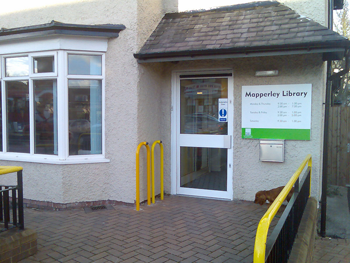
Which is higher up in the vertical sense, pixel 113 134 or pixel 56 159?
pixel 113 134

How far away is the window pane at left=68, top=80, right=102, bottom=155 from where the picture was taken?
231 inches

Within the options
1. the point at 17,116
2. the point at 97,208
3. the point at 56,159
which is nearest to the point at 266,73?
the point at 97,208

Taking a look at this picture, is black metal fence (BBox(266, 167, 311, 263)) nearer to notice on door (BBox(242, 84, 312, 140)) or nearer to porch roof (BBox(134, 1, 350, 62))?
notice on door (BBox(242, 84, 312, 140))

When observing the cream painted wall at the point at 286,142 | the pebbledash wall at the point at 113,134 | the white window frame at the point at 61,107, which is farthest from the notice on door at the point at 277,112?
the white window frame at the point at 61,107

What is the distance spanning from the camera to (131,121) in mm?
5781

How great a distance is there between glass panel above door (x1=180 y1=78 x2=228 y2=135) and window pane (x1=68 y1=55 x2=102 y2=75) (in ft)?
5.39

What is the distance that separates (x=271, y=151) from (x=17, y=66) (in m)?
4.91


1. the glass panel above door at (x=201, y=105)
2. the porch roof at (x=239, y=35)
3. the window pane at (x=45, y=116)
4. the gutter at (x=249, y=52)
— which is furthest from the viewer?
the glass panel above door at (x=201, y=105)

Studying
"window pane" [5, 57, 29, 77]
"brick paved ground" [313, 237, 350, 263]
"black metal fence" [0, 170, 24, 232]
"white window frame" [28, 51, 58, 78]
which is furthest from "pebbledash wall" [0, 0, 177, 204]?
"brick paved ground" [313, 237, 350, 263]

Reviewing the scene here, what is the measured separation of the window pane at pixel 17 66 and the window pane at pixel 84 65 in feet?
3.11

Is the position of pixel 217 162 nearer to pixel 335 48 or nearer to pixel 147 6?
pixel 335 48

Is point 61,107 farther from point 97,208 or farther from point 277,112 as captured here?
point 277,112

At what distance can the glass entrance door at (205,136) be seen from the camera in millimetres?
6168

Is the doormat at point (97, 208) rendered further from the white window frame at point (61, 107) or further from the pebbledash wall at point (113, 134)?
the white window frame at point (61, 107)
